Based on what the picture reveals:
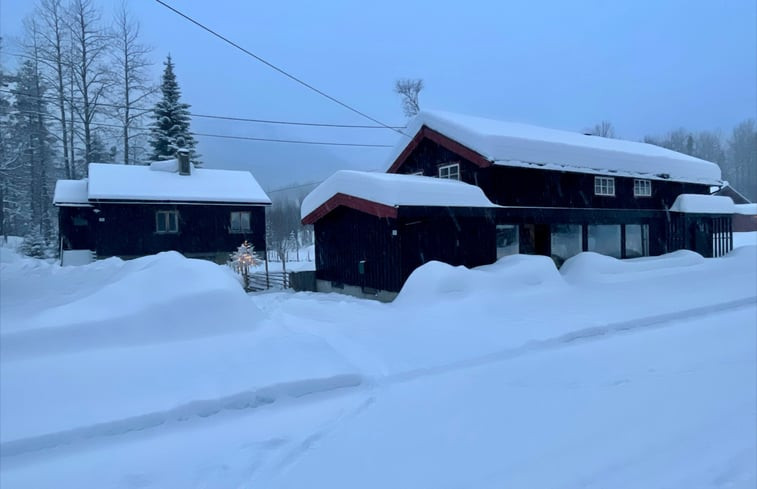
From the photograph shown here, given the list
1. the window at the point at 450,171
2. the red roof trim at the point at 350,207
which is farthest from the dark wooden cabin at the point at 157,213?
the window at the point at 450,171

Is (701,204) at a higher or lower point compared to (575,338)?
higher

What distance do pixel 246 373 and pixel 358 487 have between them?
9.25 ft

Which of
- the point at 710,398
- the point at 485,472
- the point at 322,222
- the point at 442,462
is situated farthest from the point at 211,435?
the point at 322,222

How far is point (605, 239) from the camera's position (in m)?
18.7

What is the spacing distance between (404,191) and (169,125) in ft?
99.4

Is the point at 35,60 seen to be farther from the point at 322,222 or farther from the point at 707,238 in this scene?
the point at 707,238

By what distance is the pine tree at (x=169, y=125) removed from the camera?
35.1 m

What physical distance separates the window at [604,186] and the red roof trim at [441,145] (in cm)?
624

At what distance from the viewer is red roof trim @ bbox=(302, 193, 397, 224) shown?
12.3 m

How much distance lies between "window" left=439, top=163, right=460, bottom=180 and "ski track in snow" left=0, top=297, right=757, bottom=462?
9377 millimetres

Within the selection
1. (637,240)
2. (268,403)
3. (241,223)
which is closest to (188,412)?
(268,403)

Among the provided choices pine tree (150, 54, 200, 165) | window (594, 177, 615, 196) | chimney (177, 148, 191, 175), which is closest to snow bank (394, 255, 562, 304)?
window (594, 177, 615, 196)

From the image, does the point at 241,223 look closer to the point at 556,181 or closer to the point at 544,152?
the point at 544,152

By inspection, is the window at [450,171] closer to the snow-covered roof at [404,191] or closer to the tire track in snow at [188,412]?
the snow-covered roof at [404,191]
